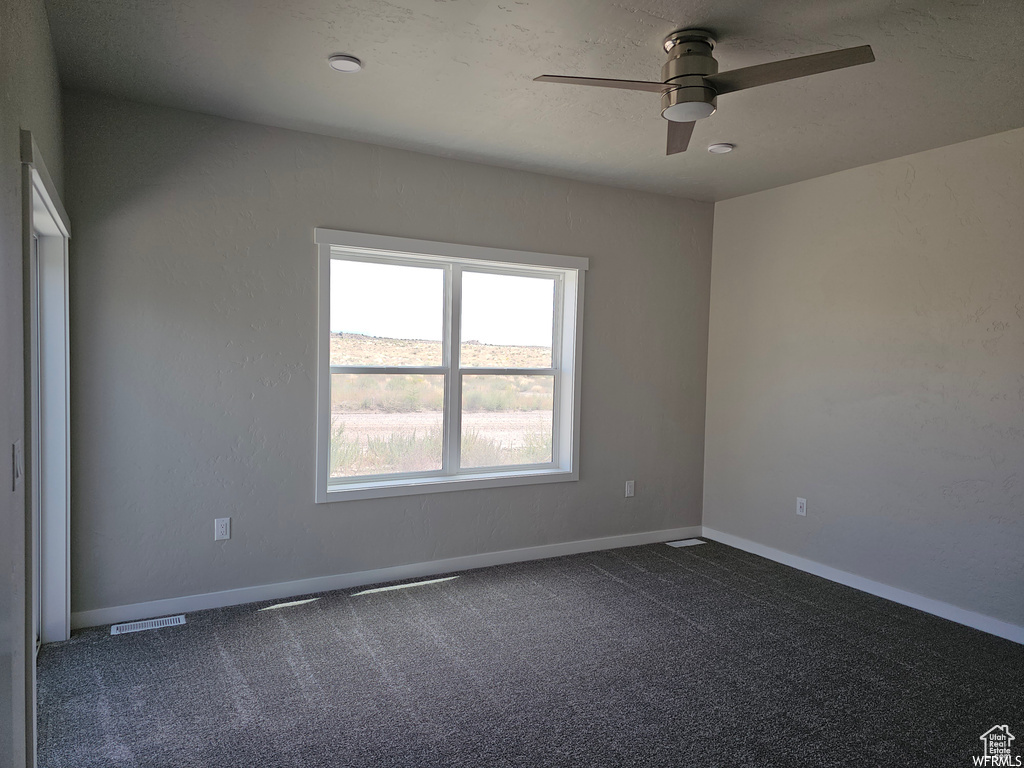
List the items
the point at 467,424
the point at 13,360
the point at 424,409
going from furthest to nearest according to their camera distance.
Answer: the point at 467,424 → the point at 424,409 → the point at 13,360

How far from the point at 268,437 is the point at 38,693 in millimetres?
1428

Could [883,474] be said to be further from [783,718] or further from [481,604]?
[481,604]

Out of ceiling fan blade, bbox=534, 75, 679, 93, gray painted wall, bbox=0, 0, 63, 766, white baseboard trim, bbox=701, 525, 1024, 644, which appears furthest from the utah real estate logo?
gray painted wall, bbox=0, 0, 63, 766

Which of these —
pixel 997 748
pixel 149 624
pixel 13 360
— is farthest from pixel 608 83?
pixel 149 624

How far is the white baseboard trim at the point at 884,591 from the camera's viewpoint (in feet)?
10.8

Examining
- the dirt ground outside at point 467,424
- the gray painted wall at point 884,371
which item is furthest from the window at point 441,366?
the gray painted wall at point 884,371

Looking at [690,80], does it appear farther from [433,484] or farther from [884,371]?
[433,484]

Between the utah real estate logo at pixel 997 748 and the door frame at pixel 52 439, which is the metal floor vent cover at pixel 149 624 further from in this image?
the utah real estate logo at pixel 997 748

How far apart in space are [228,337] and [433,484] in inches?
56.1

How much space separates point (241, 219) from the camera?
337 cm

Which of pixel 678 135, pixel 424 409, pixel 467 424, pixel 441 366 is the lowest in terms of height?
pixel 467 424

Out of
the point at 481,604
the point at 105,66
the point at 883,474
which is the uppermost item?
the point at 105,66

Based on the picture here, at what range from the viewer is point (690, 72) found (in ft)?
7.75

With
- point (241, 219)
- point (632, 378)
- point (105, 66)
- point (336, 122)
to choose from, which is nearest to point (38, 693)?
point (241, 219)
